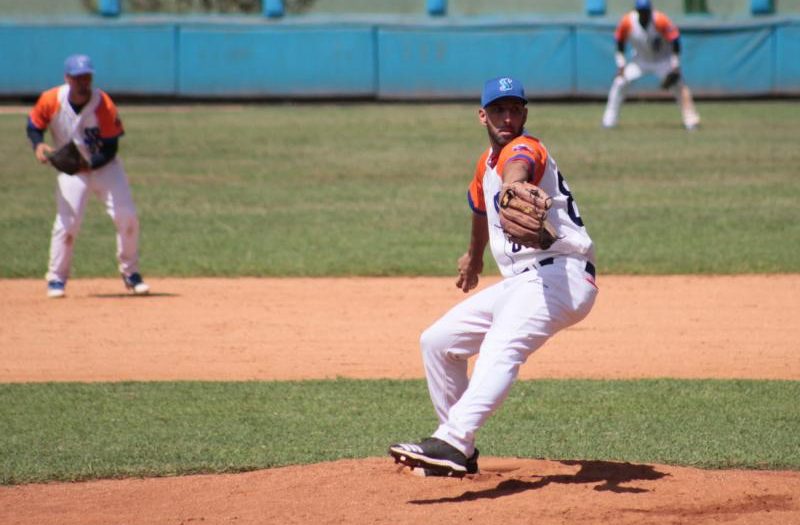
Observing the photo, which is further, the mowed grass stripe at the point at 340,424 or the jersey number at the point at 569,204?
the mowed grass stripe at the point at 340,424

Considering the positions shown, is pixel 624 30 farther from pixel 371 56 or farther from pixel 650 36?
pixel 371 56

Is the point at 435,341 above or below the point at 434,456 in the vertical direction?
above

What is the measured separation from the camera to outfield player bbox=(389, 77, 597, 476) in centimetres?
547

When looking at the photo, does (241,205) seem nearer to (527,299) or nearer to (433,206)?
(433,206)

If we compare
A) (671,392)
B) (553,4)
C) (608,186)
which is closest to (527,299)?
(671,392)

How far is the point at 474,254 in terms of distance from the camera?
20.3 feet

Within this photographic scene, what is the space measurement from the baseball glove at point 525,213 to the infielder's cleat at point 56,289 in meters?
6.79

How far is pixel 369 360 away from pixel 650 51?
14138 mm

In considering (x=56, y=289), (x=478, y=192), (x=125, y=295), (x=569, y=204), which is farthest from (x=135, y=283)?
(x=569, y=204)

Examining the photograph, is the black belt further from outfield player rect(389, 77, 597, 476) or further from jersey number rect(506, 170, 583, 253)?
jersey number rect(506, 170, 583, 253)

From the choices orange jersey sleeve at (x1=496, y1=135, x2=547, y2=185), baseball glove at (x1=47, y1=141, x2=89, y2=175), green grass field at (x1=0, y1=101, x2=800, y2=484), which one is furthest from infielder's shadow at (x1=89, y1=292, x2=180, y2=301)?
orange jersey sleeve at (x1=496, y1=135, x2=547, y2=185)

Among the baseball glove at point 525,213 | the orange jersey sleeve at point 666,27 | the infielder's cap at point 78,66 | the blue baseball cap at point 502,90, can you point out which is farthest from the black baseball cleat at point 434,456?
the orange jersey sleeve at point 666,27

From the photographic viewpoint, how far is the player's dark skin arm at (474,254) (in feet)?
20.0

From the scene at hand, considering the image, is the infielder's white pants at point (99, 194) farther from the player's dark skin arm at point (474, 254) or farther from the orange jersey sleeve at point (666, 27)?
the orange jersey sleeve at point (666, 27)
